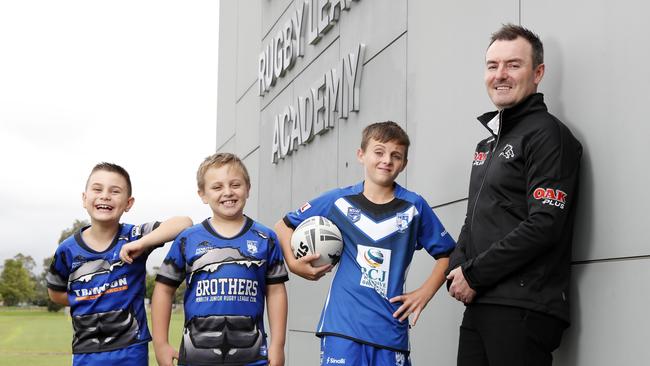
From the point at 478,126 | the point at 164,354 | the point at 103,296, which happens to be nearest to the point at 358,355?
the point at 164,354

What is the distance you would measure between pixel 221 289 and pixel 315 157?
4.73 metres

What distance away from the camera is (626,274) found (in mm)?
3275

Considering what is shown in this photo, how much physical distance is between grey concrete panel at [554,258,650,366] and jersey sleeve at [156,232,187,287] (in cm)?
197

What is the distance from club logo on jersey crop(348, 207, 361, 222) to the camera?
158 inches

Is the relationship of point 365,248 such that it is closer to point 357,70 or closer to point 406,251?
point 406,251

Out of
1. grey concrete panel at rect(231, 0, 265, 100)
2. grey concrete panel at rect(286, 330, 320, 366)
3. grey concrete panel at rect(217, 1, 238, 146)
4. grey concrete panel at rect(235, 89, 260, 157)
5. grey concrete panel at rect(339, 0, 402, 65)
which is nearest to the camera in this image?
grey concrete panel at rect(339, 0, 402, 65)

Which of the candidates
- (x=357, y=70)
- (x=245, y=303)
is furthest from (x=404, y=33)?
(x=245, y=303)

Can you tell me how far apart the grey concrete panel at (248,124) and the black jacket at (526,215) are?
9326 mm

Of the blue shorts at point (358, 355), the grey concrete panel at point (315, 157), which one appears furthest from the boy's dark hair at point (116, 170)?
the grey concrete panel at point (315, 157)

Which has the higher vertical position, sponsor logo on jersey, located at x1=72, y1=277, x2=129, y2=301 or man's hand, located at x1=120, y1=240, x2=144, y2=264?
man's hand, located at x1=120, y1=240, x2=144, y2=264

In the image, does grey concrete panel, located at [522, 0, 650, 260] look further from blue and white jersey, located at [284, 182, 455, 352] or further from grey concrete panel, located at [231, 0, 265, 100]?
grey concrete panel, located at [231, 0, 265, 100]

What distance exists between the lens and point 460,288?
352cm

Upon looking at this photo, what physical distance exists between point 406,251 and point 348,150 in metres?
3.46

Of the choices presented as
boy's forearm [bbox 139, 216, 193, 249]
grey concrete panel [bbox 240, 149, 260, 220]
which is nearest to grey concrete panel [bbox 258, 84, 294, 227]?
grey concrete panel [bbox 240, 149, 260, 220]
